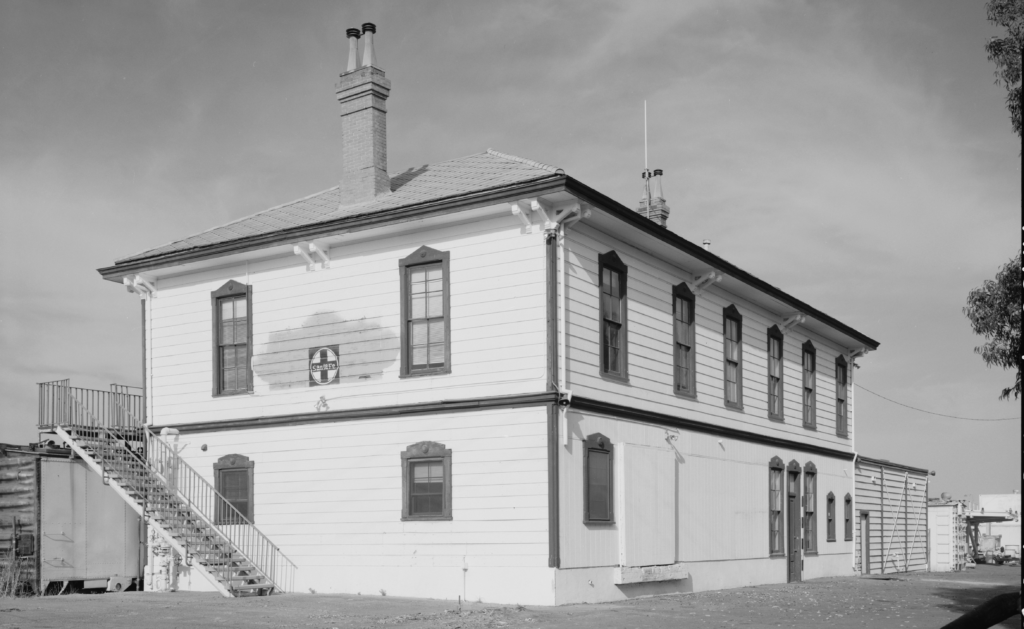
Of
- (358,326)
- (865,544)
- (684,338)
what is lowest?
(865,544)

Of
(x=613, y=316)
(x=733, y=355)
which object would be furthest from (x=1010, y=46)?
(x=733, y=355)

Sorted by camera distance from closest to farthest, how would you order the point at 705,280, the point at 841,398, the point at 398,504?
the point at 398,504 < the point at 705,280 < the point at 841,398

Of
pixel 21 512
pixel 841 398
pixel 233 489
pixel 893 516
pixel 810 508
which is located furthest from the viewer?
pixel 893 516

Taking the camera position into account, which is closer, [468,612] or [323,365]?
[468,612]

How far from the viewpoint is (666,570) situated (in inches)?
891

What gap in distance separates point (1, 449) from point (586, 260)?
12573 mm

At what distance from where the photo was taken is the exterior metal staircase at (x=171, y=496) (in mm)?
22500

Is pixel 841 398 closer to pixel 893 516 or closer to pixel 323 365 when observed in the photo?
pixel 893 516

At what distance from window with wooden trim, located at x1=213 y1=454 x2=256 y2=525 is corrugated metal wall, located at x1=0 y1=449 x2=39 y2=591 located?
11.7 ft

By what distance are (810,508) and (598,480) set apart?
43.4 feet

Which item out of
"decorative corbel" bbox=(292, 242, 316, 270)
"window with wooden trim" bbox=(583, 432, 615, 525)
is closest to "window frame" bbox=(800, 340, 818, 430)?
"window with wooden trim" bbox=(583, 432, 615, 525)

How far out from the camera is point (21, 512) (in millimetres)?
23094

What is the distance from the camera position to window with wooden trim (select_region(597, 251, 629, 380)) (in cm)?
2170

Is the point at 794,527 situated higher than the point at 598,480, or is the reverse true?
the point at 598,480
